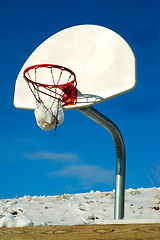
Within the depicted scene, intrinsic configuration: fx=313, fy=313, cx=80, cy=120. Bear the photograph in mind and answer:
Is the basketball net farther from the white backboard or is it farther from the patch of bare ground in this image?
the patch of bare ground

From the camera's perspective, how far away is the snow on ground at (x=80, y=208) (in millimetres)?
5973

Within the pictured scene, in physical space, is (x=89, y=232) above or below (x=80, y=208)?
below

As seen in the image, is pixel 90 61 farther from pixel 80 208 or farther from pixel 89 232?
pixel 80 208

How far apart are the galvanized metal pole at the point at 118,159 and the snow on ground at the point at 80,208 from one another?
0.71m

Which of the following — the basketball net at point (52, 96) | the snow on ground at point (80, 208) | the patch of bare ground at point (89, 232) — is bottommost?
the patch of bare ground at point (89, 232)

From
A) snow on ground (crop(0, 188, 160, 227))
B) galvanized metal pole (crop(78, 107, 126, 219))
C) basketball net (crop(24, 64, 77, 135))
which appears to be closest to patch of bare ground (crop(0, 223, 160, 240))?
basketball net (crop(24, 64, 77, 135))

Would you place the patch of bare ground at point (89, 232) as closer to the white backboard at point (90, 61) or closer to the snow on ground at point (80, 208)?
the white backboard at point (90, 61)

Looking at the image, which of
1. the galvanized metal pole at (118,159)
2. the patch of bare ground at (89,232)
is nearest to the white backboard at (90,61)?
the galvanized metal pole at (118,159)

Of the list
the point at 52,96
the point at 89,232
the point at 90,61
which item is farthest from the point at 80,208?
the point at 89,232

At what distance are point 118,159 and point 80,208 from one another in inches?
81.8

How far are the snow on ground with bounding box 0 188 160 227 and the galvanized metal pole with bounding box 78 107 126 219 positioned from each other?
0.71 metres

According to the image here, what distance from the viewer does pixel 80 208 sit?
6.71 meters

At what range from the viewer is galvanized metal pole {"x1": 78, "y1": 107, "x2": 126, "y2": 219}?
4.97 m

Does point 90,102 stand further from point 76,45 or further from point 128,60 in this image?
point 76,45
